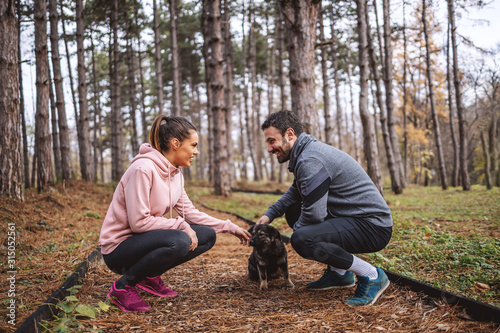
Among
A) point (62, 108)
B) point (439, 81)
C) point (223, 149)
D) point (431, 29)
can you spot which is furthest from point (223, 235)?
point (439, 81)

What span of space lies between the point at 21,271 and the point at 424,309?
Result: 14.8 feet

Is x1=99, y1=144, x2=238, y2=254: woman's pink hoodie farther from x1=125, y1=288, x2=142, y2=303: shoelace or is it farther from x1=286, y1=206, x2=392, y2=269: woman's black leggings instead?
x1=286, y1=206, x2=392, y2=269: woman's black leggings

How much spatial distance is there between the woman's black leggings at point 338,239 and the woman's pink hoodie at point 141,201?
1220 mm

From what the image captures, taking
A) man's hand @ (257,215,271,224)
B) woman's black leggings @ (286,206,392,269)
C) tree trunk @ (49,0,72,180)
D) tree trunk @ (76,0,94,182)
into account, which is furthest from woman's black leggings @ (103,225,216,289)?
tree trunk @ (76,0,94,182)

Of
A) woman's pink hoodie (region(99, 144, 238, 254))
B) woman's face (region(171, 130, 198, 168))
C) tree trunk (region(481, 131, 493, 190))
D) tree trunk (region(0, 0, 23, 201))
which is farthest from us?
tree trunk (region(481, 131, 493, 190))

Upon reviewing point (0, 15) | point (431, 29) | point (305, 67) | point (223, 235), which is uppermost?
point (431, 29)

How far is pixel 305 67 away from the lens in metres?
7.79

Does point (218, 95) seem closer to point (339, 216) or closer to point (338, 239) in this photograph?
point (339, 216)

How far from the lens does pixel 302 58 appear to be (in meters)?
7.78

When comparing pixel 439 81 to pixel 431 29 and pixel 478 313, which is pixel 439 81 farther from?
pixel 478 313

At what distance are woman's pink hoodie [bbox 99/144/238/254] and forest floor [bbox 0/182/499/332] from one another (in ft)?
2.13

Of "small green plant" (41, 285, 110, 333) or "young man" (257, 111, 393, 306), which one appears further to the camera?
"young man" (257, 111, 393, 306)

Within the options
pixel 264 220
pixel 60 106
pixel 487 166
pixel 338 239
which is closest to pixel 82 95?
pixel 60 106

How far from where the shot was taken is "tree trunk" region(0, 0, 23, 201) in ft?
23.8
